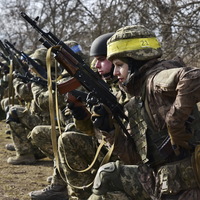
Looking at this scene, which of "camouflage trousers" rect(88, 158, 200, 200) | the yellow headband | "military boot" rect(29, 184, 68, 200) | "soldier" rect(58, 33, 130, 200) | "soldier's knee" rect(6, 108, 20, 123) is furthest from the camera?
"soldier's knee" rect(6, 108, 20, 123)

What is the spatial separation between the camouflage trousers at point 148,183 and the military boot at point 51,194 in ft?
5.40

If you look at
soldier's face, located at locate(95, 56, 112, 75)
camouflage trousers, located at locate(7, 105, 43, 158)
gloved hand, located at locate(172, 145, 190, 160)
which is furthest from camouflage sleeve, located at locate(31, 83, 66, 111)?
gloved hand, located at locate(172, 145, 190, 160)

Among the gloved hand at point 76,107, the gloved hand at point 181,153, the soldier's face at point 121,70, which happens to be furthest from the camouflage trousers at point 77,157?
the gloved hand at point 181,153

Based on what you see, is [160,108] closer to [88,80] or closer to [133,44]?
[133,44]

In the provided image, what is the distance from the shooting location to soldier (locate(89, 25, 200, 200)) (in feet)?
10.9

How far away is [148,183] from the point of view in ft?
12.3

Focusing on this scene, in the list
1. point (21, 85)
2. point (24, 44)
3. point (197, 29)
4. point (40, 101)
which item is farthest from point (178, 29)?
point (24, 44)

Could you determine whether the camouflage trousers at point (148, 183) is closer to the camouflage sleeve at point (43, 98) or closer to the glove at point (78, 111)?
the glove at point (78, 111)

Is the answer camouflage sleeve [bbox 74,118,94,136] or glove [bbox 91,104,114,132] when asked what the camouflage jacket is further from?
camouflage sleeve [bbox 74,118,94,136]

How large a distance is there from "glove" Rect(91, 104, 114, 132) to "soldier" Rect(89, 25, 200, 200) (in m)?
0.02

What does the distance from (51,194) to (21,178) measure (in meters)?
1.29

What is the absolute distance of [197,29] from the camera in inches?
368

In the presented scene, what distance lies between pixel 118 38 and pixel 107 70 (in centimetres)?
108

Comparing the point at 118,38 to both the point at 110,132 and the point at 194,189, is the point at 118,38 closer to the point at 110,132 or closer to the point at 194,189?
the point at 110,132
